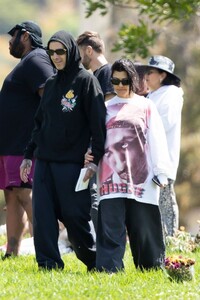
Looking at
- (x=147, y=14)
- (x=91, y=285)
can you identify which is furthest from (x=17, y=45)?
(x=147, y=14)

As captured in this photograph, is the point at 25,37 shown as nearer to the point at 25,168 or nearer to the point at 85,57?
the point at 85,57

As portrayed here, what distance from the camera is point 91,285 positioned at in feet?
26.2

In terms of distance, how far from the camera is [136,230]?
29.2 feet

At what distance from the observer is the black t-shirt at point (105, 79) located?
9.95 meters

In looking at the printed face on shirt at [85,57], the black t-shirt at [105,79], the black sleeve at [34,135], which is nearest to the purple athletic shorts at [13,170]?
the black sleeve at [34,135]

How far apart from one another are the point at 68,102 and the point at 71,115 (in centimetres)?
11

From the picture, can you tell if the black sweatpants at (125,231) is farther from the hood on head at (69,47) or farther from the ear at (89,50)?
the ear at (89,50)

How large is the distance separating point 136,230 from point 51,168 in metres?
0.84

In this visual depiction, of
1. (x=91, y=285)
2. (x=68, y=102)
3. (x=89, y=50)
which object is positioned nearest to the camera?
(x=91, y=285)

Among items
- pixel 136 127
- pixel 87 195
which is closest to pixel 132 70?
pixel 136 127

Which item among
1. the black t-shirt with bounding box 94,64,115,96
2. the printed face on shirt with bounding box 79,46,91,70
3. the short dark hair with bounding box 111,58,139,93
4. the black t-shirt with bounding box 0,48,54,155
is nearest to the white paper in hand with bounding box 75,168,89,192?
the short dark hair with bounding box 111,58,139,93

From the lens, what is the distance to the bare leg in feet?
33.8

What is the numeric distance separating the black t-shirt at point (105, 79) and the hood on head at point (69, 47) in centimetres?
92

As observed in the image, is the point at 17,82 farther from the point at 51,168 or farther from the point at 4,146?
the point at 51,168
